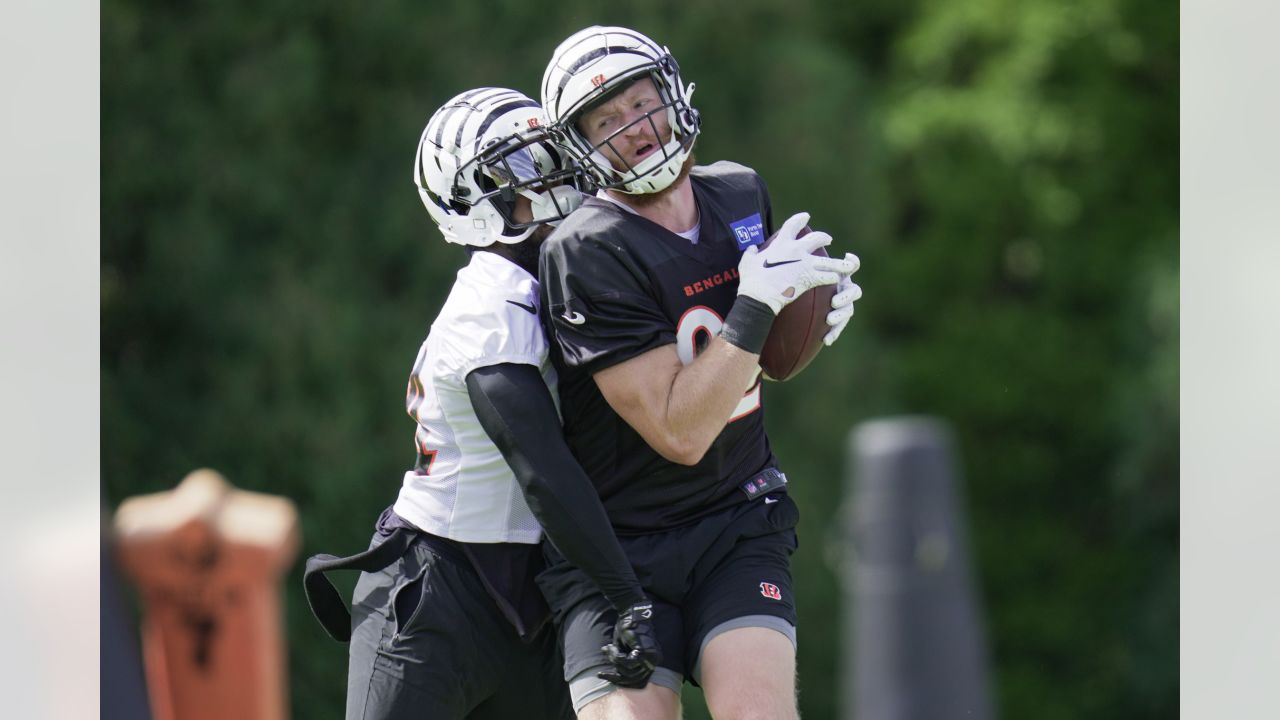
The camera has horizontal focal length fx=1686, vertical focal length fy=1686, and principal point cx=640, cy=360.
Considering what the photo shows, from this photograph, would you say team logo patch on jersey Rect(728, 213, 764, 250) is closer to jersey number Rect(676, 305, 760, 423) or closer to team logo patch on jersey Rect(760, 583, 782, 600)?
jersey number Rect(676, 305, 760, 423)

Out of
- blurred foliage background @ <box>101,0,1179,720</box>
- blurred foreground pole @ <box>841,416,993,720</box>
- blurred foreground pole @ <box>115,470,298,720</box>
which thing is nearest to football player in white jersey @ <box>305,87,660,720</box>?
blurred foreground pole @ <box>115,470,298,720</box>

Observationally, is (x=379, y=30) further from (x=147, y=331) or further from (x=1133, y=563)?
(x=1133, y=563)

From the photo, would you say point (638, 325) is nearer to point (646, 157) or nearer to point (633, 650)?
point (646, 157)

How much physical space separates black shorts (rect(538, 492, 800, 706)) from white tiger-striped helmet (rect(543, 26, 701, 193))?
72 cm

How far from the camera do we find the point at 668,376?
3.33 meters

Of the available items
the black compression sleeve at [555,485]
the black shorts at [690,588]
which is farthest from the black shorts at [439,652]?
the black compression sleeve at [555,485]

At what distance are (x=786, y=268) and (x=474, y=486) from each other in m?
0.81

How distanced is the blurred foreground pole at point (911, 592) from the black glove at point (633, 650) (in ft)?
9.47

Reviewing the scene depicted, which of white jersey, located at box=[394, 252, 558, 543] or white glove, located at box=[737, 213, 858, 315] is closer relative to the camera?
white glove, located at box=[737, 213, 858, 315]

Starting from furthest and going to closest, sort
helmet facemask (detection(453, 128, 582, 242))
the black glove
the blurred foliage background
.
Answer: the blurred foliage background
helmet facemask (detection(453, 128, 582, 242))
the black glove

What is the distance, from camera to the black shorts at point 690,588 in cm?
336

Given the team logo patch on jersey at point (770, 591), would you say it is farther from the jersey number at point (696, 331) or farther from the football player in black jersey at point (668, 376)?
the jersey number at point (696, 331)

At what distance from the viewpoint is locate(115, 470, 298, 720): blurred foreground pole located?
4445 mm
